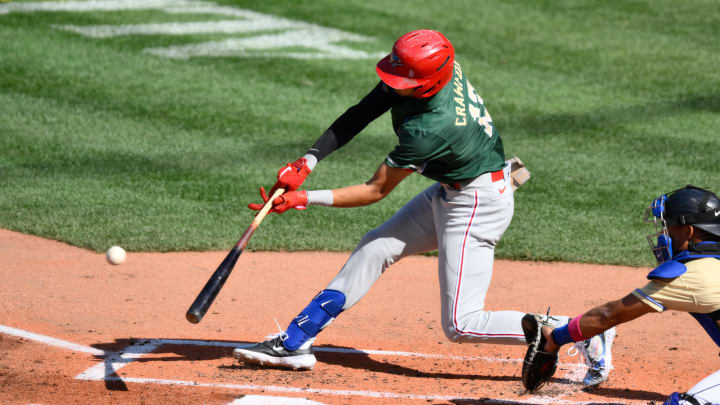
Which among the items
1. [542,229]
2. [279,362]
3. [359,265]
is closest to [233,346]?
[279,362]

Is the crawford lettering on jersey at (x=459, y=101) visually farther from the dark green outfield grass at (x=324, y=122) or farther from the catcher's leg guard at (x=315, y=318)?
the dark green outfield grass at (x=324, y=122)

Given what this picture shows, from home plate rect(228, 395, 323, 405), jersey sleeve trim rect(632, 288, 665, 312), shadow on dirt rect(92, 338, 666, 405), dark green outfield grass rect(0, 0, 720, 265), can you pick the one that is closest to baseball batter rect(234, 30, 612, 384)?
shadow on dirt rect(92, 338, 666, 405)

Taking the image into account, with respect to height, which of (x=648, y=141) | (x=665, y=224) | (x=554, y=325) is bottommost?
(x=648, y=141)

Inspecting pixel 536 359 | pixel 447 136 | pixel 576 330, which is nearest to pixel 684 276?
pixel 576 330

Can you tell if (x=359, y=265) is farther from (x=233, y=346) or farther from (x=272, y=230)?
(x=272, y=230)

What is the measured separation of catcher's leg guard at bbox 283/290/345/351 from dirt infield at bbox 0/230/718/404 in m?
0.21

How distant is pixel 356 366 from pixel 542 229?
3.01 metres

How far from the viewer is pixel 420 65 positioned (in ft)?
15.0

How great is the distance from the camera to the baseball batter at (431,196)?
464 centimetres

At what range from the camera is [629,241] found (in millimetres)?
7594

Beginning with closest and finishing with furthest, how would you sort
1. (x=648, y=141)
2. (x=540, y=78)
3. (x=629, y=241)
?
(x=629, y=241) → (x=648, y=141) → (x=540, y=78)

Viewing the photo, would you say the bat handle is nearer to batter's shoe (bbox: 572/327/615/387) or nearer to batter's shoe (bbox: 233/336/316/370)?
batter's shoe (bbox: 233/336/316/370)

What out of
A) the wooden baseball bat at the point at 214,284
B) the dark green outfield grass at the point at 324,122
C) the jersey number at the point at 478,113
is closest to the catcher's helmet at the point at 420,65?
the jersey number at the point at 478,113

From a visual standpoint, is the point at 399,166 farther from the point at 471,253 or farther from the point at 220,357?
the point at 220,357
